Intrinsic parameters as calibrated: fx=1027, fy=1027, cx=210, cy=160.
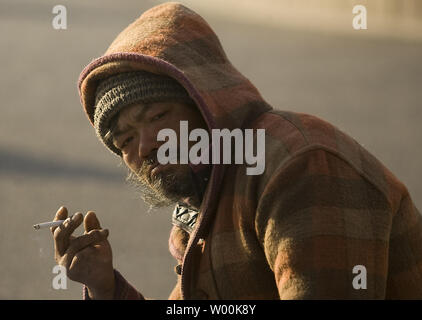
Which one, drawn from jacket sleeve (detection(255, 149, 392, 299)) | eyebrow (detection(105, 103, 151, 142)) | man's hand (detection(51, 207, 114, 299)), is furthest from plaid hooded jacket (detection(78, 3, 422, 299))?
man's hand (detection(51, 207, 114, 299))

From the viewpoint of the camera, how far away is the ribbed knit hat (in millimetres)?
2768

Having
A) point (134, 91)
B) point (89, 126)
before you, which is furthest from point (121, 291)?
point (89, 126)

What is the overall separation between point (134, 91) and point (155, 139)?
14 centimetres

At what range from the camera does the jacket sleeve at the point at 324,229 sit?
2438 mm

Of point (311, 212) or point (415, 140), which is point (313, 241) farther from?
point (415, 140)

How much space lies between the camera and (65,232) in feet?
9.34

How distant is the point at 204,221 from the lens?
2.71m

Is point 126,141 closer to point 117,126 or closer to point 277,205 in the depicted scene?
point 117,126

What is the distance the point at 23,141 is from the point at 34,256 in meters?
2.33

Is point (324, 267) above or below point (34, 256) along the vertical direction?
above

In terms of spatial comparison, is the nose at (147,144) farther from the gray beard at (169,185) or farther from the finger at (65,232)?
the finger at (65,232)

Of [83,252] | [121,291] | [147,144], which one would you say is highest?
[147,144]

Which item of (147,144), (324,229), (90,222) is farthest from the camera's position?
(90,222)
